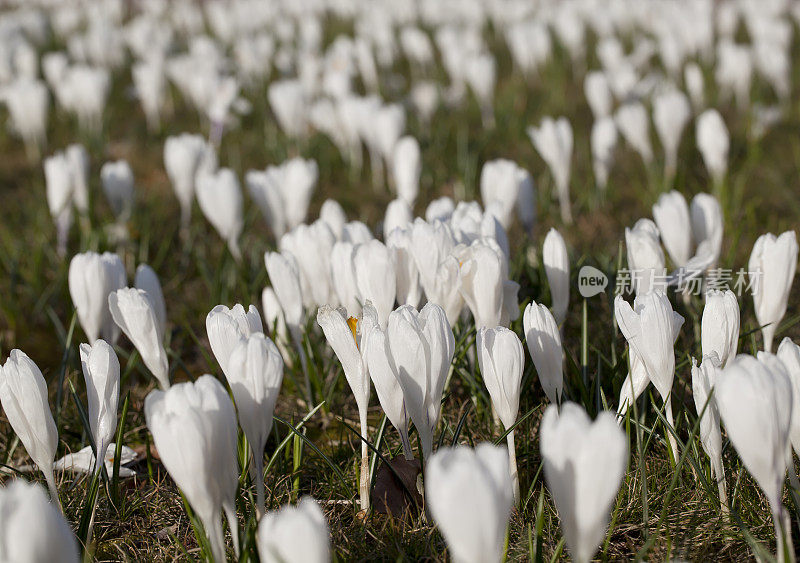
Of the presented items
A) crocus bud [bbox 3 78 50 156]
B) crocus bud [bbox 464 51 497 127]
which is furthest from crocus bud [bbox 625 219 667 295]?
crocus bud [bbox 3 78 50 156]

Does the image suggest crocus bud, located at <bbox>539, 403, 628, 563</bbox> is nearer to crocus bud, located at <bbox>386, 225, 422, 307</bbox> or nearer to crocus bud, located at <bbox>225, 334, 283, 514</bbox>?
crocus bud, located at <bbox>225, 334, 283, 514</bbox>

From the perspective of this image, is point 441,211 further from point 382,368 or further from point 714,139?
point 714,139

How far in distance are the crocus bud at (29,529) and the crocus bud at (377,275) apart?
1.02m

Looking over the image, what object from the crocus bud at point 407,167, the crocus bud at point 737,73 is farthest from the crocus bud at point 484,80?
the crocus bud at point 407,167

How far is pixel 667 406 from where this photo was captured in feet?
6.06

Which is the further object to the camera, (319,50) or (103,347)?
(319,50)

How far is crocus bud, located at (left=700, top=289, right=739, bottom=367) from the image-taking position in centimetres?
181

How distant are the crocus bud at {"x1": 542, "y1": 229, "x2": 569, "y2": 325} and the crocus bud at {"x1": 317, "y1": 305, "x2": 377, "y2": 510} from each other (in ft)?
2.24

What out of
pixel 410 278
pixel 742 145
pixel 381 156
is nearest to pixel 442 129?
pixel 381 156

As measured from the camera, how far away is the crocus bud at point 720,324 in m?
1.81

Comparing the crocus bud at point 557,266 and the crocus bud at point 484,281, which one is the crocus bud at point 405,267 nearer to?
the crocus bud at point 484,281

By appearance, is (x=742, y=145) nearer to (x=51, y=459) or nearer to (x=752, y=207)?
(x=752, y=207)

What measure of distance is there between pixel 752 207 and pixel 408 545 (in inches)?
113

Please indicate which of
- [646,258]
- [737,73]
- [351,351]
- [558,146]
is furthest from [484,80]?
[351,351]
